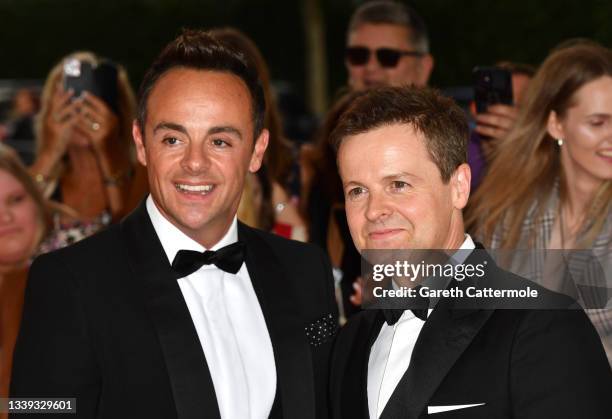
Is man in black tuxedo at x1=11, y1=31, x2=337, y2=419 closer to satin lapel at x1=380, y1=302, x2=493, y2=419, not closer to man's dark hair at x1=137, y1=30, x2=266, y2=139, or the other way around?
man's dark hair at x1=137, y1=30, x2=266, y2=139

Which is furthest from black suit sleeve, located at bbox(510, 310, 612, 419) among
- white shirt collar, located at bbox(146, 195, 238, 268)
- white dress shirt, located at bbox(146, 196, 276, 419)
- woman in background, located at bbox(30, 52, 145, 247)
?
woman in background, located at bbox(30, 52, 145, 247)

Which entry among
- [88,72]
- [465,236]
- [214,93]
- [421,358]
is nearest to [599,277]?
[465,236]

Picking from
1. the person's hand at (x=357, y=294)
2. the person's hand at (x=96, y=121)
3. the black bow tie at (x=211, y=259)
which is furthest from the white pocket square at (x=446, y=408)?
the person's hand at (x=96, y=121)

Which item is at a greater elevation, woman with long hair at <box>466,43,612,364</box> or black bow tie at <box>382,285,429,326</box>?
woman with long hair at <box>466,43,612,364</box>

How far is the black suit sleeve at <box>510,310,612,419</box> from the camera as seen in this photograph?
258cm

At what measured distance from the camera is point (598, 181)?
4.50 metres

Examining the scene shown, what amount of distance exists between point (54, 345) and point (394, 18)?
13.0ft

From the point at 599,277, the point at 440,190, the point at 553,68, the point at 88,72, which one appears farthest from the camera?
the point at 88,72

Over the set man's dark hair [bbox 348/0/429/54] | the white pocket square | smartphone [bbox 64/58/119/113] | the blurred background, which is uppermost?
the blurred background

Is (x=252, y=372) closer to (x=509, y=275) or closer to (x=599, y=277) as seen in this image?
(x=509, y=275)

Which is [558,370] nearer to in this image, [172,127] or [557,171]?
[172,127]

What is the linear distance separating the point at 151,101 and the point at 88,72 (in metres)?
2.53

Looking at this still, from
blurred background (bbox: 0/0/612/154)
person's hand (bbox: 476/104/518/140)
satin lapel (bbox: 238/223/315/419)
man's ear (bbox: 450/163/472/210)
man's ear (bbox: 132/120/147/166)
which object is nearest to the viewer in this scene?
man's ear (bbox: 450/163/472/210)

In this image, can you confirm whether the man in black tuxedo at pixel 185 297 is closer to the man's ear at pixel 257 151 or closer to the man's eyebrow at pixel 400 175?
the man's ear at pixel 257 151
